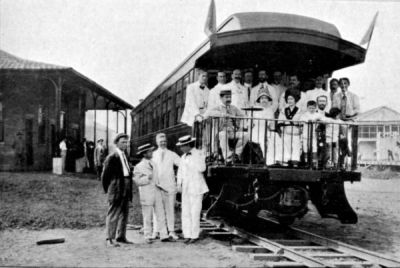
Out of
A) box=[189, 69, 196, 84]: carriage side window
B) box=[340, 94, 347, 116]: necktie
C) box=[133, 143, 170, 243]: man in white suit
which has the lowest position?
box=[133, 143, 170, 243]: man in white suit

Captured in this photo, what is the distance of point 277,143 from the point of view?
739cm

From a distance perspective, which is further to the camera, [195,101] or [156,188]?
[195,101]

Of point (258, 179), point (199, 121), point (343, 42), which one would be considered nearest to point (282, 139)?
point (258, 179)

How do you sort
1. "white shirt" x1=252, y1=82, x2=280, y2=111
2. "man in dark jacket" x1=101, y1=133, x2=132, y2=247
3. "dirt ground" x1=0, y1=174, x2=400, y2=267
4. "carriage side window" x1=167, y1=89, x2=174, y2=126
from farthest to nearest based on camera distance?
"carriage side window" x1=167, y1=89, x2=174, y2=126 → "white shirt" x1=252, y1=82, x2=280, y2=111 → "man in dark jacket" x1=101, y1=133, x2=132, y2=247 → "dirt ground" x1=0, y1=174, x2=400, y2=267

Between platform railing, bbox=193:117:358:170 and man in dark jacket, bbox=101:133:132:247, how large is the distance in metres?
1.37

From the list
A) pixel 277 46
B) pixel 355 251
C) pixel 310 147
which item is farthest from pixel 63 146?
pixel 355 251

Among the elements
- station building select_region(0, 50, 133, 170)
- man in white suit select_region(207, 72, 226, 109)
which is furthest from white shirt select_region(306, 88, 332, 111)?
station building select_region(0, 50, 133, 170)

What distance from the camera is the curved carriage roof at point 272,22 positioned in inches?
288

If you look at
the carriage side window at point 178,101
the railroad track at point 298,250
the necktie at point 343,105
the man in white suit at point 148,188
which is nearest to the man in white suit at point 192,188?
the man in white suit at point 148,188

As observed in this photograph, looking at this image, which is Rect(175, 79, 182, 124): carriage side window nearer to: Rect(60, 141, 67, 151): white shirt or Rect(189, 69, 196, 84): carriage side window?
Rect(189, 69, 196, 84): carriage side window

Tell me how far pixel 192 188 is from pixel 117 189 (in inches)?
44.4

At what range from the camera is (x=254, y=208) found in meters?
7.22

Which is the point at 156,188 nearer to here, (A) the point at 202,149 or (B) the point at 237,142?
(A) the point at 202,149

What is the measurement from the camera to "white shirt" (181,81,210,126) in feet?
26.1
